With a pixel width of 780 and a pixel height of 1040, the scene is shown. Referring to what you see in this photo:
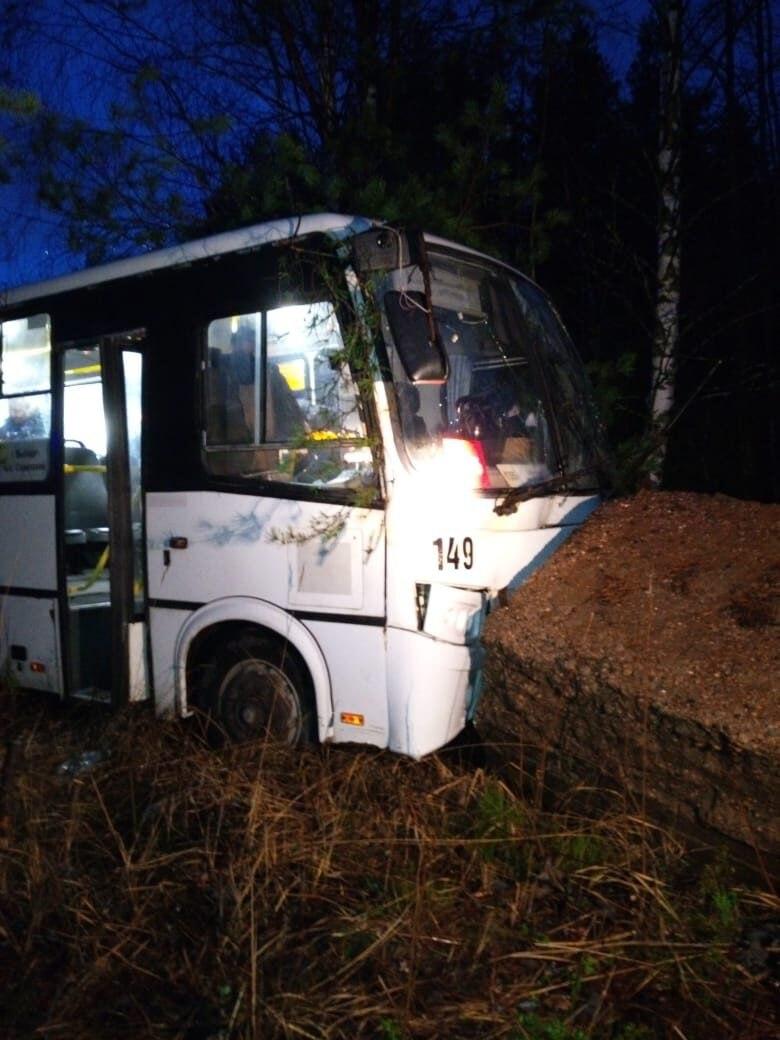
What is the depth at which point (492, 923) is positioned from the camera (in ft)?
10.1

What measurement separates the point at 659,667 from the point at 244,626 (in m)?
2.21

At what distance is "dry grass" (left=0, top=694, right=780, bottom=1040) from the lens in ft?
9.01

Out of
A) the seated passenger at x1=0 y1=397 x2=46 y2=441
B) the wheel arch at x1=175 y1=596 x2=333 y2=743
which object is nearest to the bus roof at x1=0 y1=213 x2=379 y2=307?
the seated passenger at x1=0 y1=397 x2=46 y2=441

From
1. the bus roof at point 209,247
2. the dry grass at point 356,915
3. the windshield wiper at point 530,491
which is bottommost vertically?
the dry grass at point 356,915

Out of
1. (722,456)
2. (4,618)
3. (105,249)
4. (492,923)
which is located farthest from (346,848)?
(722,456)

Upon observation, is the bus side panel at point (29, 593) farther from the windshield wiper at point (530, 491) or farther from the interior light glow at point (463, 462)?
the windshield wiper at point (530, 491)

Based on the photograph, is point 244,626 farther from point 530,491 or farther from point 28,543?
point 28,543

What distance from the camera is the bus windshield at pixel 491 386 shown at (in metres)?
4.35

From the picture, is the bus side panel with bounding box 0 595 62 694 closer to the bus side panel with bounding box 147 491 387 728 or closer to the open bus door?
the open bus door

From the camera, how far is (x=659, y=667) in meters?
3.52

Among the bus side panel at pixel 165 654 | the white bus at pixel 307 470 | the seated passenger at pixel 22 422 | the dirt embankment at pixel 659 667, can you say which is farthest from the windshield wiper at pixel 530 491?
the seated passenger at pixel 22 422

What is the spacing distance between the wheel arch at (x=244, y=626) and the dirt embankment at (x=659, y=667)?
2.77 feet

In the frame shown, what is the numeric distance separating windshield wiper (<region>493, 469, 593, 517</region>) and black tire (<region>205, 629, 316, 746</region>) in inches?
50.5

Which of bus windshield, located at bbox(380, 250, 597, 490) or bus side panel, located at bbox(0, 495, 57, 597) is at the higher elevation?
bus windshield, located at bbox(380, 250, 597, 490)
